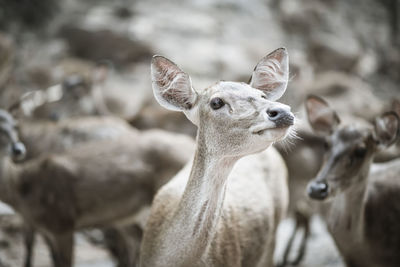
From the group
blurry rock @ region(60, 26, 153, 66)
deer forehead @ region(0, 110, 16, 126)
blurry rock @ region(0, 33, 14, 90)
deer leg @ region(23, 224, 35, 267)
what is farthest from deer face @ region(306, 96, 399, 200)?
blurry rock @ region(60, 26, 153, 66)

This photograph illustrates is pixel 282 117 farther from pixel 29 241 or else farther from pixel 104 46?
pixel 104 46

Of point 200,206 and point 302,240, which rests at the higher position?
point 200,206

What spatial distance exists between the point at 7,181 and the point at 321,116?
341cm

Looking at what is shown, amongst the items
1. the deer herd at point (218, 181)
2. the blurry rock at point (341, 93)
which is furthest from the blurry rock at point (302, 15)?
the deer herd at point (218, 181)

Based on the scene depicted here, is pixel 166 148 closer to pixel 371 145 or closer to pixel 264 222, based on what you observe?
pixel 264 222

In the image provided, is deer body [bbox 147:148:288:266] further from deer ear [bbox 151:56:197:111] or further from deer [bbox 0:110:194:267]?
deer [bbox 0:110:194:267]

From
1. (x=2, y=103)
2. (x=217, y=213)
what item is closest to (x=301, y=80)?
(x=2, y=103)

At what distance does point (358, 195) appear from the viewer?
4.41m

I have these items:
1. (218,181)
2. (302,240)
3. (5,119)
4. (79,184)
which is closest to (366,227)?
(218,181)

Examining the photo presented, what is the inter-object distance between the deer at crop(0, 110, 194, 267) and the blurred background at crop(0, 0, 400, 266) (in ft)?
5.32

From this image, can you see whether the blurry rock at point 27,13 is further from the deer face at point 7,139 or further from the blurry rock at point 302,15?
the deer face at point 7,139

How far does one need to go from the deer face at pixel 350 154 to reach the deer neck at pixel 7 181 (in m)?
3.13

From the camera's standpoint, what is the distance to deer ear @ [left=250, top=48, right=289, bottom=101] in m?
3.38

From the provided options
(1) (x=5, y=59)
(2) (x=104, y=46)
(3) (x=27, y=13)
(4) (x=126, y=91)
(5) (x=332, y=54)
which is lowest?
(4) (x=126, y=91)
